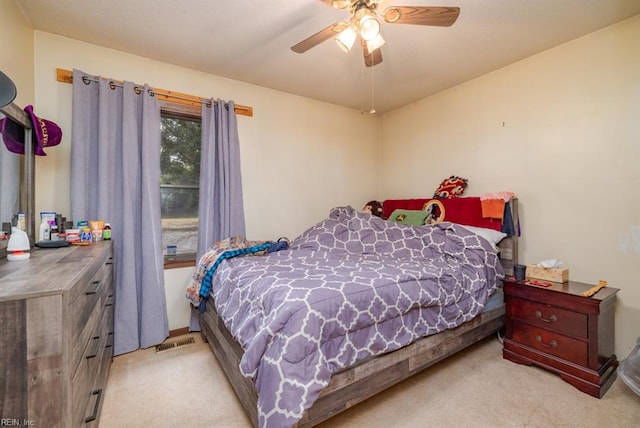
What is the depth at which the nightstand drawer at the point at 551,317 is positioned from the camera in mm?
1818

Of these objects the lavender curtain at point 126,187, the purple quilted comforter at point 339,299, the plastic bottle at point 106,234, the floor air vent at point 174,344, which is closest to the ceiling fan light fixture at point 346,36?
the purple quilted comforter at point 339,299

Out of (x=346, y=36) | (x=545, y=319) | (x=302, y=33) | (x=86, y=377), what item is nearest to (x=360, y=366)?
(x=86, y=377)

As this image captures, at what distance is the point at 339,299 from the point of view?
4.54 feet

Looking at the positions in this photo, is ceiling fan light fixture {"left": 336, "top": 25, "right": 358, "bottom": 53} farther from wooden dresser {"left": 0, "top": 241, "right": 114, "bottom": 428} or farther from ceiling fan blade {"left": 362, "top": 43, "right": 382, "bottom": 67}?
wooden dresser {"left": 0, "top": 241, "right": 114, "bottom": 428}

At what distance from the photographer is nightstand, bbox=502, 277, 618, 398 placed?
1.76 meters

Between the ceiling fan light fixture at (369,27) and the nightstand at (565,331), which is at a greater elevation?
the ceiling fan light fixture at (369,27)

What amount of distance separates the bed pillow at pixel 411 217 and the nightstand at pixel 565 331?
36.9 inches

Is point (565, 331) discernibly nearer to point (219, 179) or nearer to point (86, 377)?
point (86, 377)

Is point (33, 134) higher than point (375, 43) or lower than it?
lower

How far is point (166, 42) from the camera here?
2.25 metres

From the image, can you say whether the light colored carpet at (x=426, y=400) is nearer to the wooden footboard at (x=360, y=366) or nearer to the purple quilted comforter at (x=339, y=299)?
the wooden footboard at (x=360, y=366)

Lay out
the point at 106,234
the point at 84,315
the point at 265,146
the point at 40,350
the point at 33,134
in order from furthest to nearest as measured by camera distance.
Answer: the point at 265,146
the point at 106,234
the point at 33,134
the point at 84,315
the point at 40,350

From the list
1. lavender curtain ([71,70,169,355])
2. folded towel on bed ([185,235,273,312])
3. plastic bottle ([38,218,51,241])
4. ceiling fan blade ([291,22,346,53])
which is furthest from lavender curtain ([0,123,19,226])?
ceiling fan blade ([291,22,346,53])

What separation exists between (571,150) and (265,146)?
110 inches
